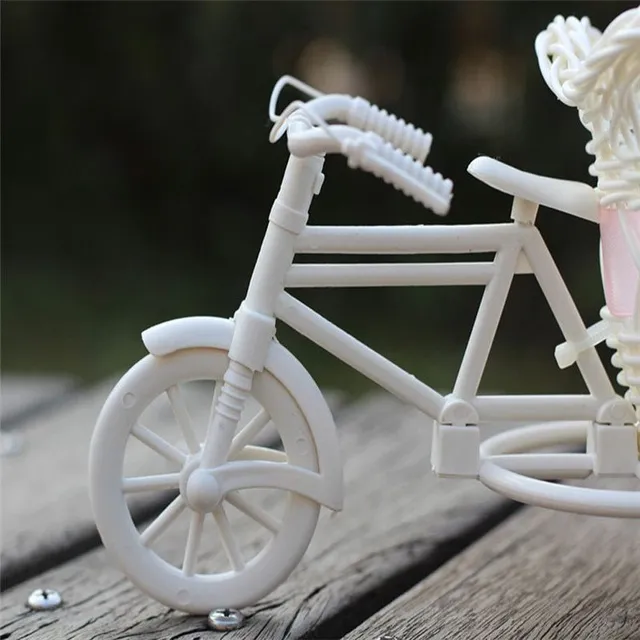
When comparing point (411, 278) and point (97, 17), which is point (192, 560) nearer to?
point (411, 278)

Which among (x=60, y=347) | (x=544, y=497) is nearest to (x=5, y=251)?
(x=60, y=347)

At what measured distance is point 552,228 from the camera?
278 centimetres

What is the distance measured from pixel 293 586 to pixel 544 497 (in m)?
0.27

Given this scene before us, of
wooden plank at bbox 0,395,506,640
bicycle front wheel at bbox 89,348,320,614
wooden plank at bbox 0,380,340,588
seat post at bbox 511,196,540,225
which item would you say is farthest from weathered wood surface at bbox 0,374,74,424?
seat post at bbox 511,196,540,225

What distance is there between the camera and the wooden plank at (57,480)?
105cm

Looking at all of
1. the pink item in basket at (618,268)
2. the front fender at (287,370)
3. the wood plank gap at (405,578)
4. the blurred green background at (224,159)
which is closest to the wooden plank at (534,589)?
the wood plank gap at (405,578)

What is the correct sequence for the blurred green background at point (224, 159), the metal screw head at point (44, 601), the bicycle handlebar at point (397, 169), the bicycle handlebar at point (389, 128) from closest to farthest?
1. the bicycle handlebar at point (397, 169)
2. the bicycle handlebar at point (389, 128)
3. the metal screw head at point (44, 601)
4. the blurred green background at point (224, 159)

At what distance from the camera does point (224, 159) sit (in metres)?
3.04

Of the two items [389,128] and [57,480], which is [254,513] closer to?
[389,128]

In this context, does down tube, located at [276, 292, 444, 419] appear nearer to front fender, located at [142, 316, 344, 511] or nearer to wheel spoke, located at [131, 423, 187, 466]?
front fender, located at [142, 316, 344, 511]

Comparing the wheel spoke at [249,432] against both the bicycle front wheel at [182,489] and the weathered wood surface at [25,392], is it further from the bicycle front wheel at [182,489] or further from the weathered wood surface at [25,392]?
the weathered wood surface at [25,392]

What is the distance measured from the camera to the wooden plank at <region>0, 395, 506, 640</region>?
2.83 ft

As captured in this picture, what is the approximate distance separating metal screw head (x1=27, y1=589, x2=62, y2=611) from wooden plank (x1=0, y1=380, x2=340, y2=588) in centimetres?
7

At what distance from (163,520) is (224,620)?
3.8 inches
